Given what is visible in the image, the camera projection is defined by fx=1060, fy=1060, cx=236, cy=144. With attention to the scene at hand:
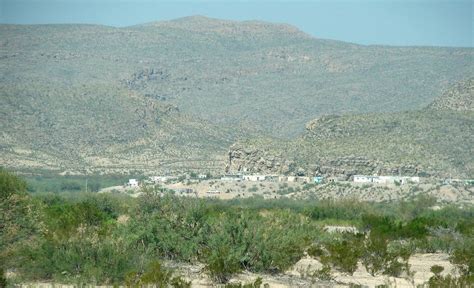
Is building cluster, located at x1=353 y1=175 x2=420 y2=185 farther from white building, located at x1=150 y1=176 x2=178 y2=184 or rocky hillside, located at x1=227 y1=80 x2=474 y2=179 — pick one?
white building, located at x1=150 y1=176 x2=178 y2=184

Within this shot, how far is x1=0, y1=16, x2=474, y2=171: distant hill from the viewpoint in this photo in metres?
108

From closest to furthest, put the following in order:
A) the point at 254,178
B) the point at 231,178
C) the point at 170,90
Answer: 1. the point at 254,178
2. the point at 231,178
3. the point at 170,90

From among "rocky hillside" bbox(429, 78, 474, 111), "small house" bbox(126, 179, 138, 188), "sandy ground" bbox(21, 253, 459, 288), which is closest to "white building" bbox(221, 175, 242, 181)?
"small house" bbox(126, 179, 138, 188)

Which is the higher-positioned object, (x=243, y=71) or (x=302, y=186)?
(x=243, y=71)

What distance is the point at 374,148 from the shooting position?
86.3 metres

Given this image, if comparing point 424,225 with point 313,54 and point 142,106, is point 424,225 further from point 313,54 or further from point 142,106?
point 313,54

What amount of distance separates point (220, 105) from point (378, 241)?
129m

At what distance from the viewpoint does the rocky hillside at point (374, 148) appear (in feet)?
275

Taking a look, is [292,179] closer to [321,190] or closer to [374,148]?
[321,190]

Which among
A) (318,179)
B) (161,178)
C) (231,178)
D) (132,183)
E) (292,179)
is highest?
(318,179)

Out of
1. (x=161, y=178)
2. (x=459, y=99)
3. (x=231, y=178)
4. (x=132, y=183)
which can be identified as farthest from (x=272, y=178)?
(x=459, y=99)

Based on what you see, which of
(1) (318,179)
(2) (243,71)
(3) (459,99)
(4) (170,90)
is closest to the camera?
(1) (318,179)

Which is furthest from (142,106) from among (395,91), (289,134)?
(395,91)

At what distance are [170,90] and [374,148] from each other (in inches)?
3457
